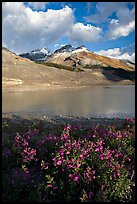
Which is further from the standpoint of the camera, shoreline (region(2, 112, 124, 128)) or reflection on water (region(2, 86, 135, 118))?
reflection on water (region(2, 86, 135, 118))

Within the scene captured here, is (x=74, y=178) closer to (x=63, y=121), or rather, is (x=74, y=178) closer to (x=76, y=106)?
(x=63, y=121)

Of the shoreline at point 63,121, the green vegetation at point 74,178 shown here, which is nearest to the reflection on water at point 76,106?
the shoreline at point 63,121

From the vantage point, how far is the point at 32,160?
7.20 m

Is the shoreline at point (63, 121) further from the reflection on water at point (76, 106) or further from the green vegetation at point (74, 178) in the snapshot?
the green vegetation at point (74, 178)

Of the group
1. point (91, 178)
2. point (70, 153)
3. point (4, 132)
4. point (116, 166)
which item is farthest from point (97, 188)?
point (4, 132)

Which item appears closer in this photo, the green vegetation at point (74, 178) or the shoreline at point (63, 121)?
the green vegetation at point (74, 178)

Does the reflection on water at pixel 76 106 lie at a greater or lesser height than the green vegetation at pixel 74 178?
greater

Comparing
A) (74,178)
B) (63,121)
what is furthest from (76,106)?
(74,178)

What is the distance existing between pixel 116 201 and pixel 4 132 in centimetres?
772

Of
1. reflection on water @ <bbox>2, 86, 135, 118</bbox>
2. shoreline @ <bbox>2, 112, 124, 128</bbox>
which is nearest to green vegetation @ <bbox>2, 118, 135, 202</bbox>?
shoreline @ <bbox>2, 112, 124, 128</bbox>

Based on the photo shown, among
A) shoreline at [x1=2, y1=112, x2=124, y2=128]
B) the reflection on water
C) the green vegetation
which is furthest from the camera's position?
the reflection on water

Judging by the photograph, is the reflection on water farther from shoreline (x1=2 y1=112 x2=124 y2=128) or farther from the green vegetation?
the green vegetation

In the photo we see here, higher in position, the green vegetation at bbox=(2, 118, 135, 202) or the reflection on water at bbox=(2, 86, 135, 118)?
the reflection on water at bbox=(2, 86, 135, 118)

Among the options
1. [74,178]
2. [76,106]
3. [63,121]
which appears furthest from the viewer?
[76,106]
